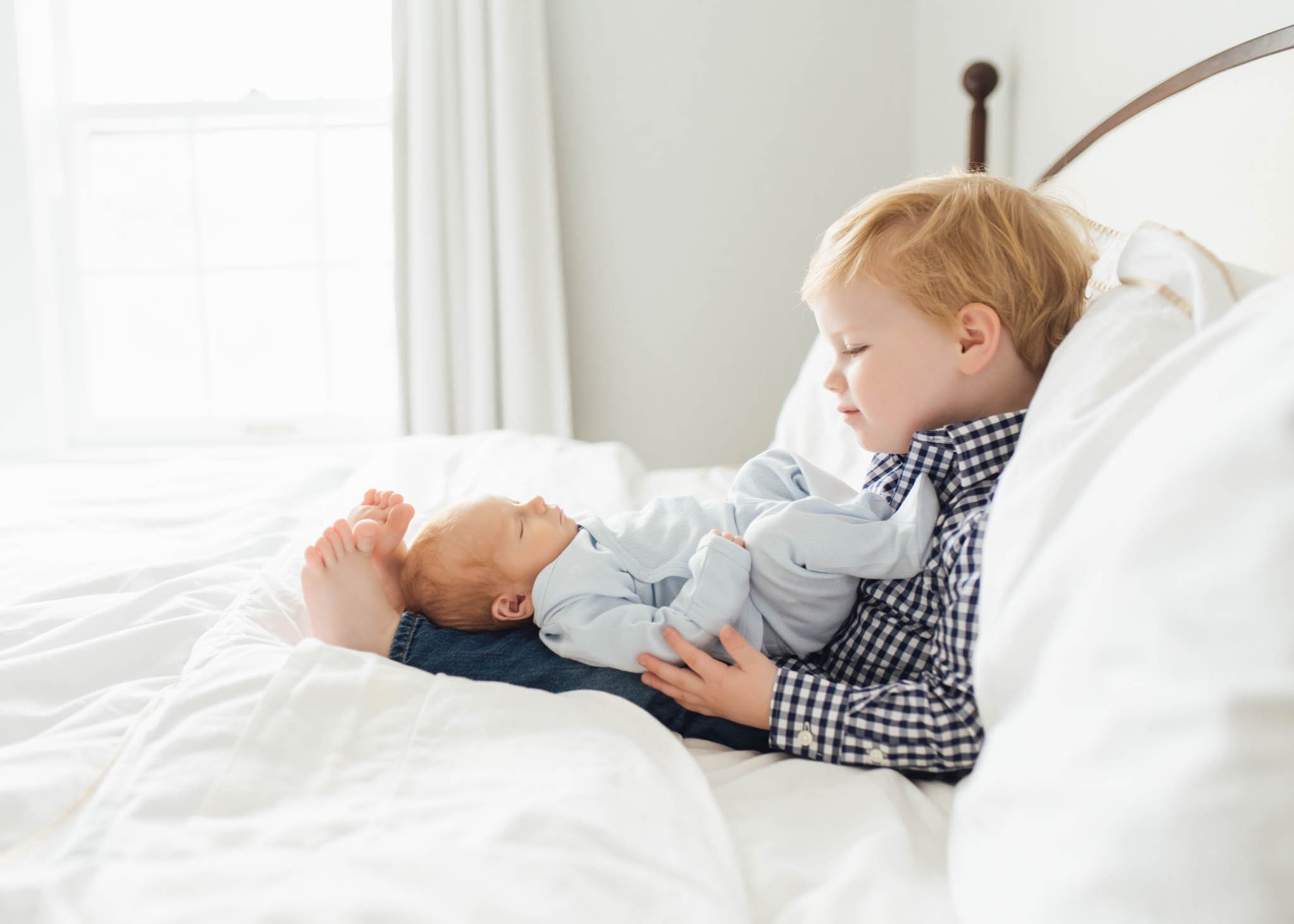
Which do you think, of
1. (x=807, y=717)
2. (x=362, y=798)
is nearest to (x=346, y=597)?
(x=362, y=798)

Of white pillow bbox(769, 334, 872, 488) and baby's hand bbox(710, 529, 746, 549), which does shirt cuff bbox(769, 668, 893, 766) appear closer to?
baby's hand bbox(710, 529, 746, 549)

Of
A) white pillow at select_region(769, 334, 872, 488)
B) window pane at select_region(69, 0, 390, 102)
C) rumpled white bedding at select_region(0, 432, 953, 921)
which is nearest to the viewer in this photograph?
rumpled white bedding at select_region(0, 432, 953, 921)

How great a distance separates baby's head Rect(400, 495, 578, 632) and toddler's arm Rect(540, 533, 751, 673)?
0.09 metres

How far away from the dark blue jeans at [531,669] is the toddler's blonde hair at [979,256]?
1.48ft

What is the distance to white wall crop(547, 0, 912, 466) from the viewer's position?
8.79 feet

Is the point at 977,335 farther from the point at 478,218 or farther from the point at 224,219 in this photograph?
the point at 224,219

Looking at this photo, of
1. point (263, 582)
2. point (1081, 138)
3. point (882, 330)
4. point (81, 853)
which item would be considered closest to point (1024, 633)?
point (882, 330)

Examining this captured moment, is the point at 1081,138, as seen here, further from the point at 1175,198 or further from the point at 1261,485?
the point at 1261,485

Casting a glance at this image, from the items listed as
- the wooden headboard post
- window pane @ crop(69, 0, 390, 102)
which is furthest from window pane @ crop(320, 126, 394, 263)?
the wooden headboard post

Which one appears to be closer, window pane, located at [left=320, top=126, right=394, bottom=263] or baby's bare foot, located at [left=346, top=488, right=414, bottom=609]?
baby's bare foot, located at [left=346, top=488, right=414, bottom=609]

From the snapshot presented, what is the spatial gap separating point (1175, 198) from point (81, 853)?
52.3 inches

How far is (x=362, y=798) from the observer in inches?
27.4

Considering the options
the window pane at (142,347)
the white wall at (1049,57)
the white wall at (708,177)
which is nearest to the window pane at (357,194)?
the window pane at (142,347)

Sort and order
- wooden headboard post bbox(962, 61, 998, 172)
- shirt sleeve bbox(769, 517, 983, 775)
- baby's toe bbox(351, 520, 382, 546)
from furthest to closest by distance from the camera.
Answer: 1. wooden headboard post bbox(962, 61, 998, 172)
2. baby's toe bbox(351, 520, 382, 546)
3. shirt sleeve bbox(769, 517, 983, 775)
